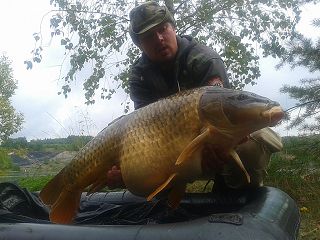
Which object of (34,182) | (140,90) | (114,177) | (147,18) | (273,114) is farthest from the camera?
(34,182)

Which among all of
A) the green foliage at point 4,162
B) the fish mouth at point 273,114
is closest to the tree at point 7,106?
the green foliage at point 4,162

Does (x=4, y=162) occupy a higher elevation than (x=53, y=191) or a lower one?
lower

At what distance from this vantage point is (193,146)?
62.7 inches

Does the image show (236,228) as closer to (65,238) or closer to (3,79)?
(65,238)

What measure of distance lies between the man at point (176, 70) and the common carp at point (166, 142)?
18 cm

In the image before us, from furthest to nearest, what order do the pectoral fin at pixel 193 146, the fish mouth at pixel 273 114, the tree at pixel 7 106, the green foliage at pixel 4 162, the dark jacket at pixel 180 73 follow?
the tree at pixel 7 106 < the green foliage at pixel 4 162 < the dark jacket at pixel 180 73 < the pectoral fin at pixel 193 146 < the fish mouth at pixel 273 114

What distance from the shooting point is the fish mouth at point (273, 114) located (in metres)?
1.46

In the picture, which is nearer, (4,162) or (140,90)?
(140,90)

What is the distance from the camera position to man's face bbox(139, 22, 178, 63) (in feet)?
7.83

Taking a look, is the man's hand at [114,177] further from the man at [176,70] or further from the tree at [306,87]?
the tree at [306,87]

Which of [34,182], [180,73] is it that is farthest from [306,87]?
[34,182]

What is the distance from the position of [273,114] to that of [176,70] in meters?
1.07

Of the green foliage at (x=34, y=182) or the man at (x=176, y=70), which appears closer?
the man at (x=176, y=70)

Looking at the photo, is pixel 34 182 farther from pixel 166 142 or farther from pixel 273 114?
pixel 273 114
